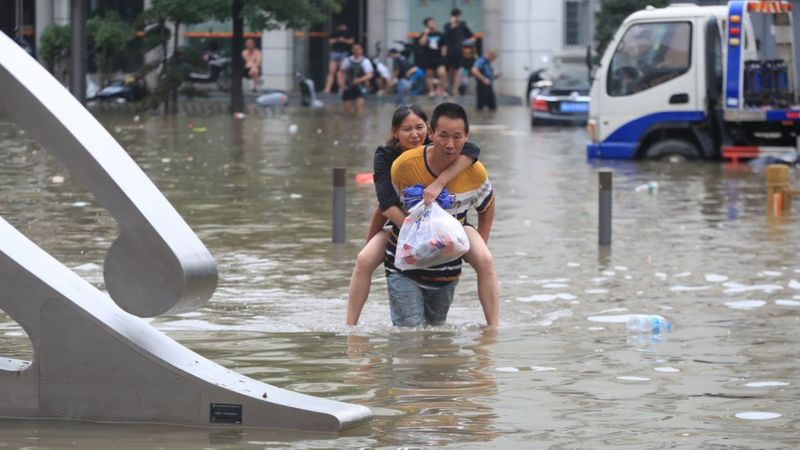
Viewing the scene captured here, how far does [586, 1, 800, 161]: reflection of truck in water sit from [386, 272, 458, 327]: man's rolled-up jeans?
15.8m

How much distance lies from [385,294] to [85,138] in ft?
18.1

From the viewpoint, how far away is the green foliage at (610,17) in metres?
50.0

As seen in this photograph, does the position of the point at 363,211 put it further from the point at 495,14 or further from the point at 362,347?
the point at 495,14

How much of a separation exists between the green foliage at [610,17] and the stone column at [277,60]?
9.48 meters

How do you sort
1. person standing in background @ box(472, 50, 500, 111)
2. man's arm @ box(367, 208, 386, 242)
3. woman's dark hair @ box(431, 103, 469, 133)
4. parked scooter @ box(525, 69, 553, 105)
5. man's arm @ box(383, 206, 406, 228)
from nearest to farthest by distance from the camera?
woman's dark hair @ box(431, 103, 469, 133) → man's arm @ box(383, 206, 406, 228) → man's arm @ box(367, 208, 386, 242) → person standing in background @ box(472, 50, 500, 111) → parked scooter @ box(525, 69, 553, 105)

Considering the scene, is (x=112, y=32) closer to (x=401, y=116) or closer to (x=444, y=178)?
(x=401, y=116)

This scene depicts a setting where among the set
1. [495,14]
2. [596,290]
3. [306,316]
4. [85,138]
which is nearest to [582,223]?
[596,290]

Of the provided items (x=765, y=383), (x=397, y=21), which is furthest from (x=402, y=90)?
(x=765, y=383)

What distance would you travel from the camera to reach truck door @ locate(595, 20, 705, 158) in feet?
86.6

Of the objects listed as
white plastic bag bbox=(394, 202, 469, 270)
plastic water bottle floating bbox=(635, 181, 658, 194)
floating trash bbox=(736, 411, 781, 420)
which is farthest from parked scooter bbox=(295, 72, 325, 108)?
floating trash bbox=(736, 411, 781, 420)

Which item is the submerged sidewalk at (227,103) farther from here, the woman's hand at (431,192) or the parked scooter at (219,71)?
the woman's hand at (431,192)

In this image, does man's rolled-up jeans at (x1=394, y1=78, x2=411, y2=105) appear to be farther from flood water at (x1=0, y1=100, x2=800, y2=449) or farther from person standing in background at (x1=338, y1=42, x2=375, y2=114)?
flood water at (x1=0, y1=100, x2=800, y2=449)

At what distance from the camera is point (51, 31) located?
43.2 m

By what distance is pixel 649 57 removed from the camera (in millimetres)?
26719
